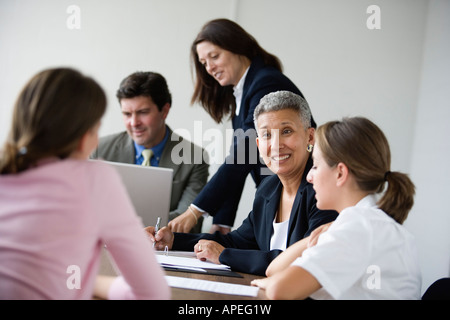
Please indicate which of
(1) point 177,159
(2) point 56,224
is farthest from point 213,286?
(1) point 177,159

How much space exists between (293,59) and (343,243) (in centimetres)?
349

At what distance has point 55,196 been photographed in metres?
0.91

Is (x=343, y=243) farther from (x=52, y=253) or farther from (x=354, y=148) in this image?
(x=52, y=253)

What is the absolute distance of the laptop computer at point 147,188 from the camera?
217 centimetres

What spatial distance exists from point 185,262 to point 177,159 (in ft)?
4.77

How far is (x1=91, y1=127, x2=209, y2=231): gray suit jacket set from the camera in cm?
313

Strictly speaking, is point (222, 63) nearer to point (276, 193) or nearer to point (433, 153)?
point (276, 193)

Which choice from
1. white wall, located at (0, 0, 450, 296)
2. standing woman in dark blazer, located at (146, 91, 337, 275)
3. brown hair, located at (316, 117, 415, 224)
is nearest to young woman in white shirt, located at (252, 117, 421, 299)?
brown hair, located at (316, 117, 415, 224)

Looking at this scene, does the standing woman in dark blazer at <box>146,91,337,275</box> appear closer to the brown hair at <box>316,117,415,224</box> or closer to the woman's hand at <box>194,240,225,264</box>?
the woman's hand at <box>194,240,225,264</box>

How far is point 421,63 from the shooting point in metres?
4.44

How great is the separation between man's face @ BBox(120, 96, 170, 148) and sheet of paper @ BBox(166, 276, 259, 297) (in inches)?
73.8

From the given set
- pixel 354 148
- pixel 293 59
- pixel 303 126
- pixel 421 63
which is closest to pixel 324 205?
pixel 354 148

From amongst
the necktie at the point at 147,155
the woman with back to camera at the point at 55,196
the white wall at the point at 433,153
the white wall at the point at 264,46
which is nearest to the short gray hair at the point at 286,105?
the woman with back to camera at the point at 55,196

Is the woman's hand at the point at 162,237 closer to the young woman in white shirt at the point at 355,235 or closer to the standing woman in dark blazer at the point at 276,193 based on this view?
the standing woman in dark blazer at the point at 276,193
